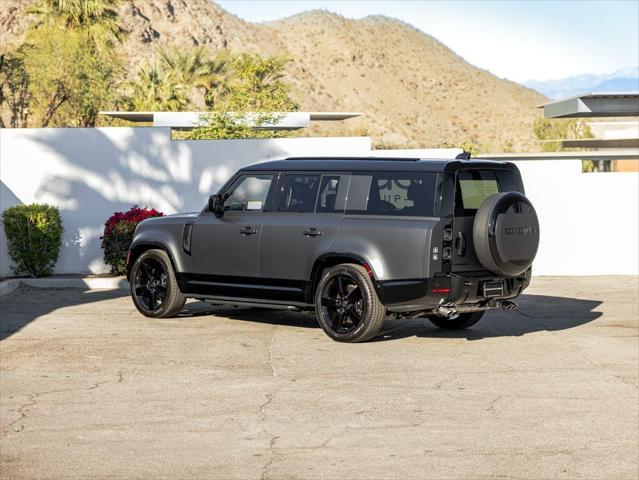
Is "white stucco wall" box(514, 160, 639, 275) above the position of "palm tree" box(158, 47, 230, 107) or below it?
below

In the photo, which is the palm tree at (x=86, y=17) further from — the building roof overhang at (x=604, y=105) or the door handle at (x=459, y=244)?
the door handle at (x=459, y=244)

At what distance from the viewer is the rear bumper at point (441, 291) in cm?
1263

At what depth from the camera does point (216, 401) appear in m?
10.3

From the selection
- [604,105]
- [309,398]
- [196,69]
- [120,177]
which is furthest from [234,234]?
[196,69]

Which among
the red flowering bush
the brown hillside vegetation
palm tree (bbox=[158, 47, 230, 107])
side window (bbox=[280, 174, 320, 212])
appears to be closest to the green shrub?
the red flowering bush

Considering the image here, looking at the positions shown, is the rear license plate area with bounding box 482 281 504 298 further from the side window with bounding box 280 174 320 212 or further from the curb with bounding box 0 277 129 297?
the curb with bounding box 0 277 129 297

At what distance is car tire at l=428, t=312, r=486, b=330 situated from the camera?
14.6m

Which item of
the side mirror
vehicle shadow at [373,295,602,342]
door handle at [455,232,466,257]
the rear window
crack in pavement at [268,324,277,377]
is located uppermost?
the rear window

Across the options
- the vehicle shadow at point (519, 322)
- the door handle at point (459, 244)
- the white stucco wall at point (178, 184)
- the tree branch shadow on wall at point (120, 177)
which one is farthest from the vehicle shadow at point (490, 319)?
the tree branch shadow on wall at point (120, 177)

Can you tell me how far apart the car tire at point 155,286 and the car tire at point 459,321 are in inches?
132

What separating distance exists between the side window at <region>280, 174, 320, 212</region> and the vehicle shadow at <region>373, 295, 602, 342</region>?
Result: 183 cm

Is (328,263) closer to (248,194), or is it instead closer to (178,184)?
(248,194)

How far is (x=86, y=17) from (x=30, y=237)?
40322mm

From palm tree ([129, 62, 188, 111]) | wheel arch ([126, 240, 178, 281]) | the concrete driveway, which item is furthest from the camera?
palm tree ([129, 62, 188, 111])
